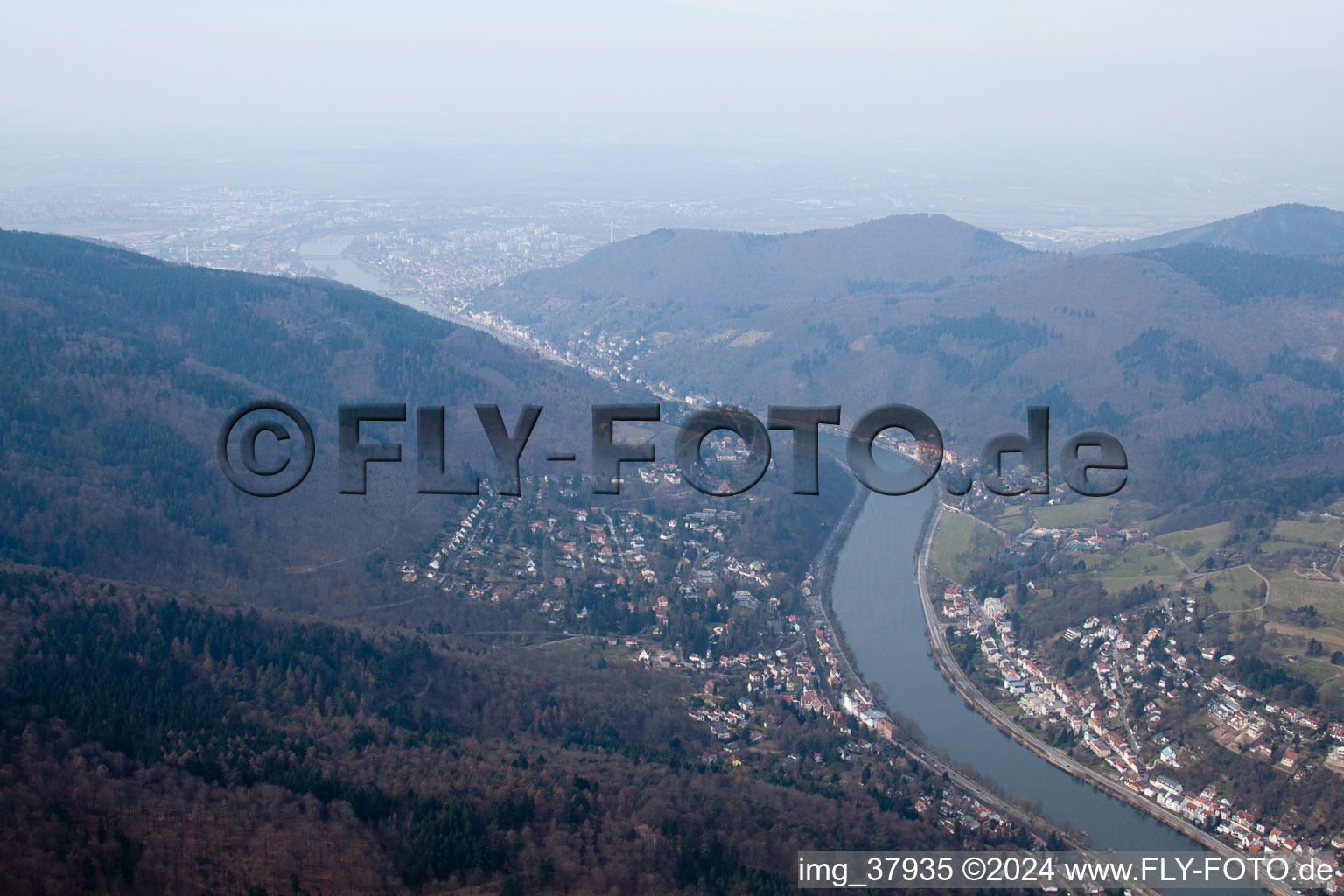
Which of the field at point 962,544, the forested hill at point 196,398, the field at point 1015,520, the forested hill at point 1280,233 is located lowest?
the field at point 962,544

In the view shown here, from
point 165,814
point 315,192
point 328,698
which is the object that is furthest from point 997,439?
point 315,192

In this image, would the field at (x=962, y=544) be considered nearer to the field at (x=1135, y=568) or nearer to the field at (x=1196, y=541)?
the field at (x=1135, y=568)

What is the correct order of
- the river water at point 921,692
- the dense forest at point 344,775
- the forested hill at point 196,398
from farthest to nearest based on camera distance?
1. the forested hill at point 196,398
2. the river water at point 921,692
3. the dense forest at point 344,775

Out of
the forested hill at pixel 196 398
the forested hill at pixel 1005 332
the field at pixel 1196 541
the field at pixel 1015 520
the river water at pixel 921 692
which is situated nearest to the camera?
the river water at pixel 921 692

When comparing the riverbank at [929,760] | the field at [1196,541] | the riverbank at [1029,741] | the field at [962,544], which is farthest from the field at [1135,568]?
the riverbank at [929,760]

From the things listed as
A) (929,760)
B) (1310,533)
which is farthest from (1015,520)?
(929,760)

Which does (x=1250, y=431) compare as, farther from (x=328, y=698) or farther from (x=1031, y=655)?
(x=328, y=698)

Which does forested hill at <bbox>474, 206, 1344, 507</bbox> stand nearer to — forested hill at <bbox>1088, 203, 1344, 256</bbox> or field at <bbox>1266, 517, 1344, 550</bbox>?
forested hill at <bbox>1088, 203, 1344, 256</bbox>
